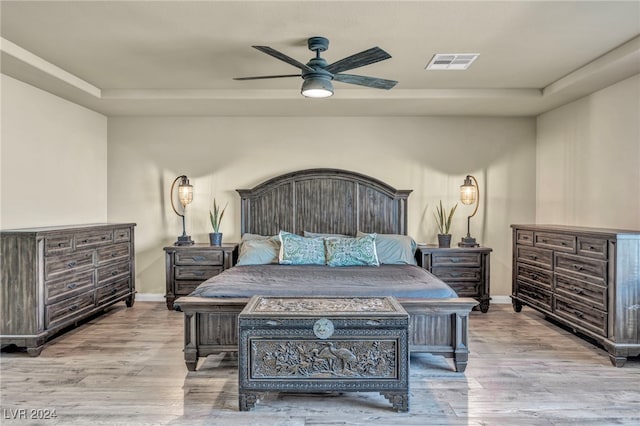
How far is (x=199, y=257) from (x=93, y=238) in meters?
1.17

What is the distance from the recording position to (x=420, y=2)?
2.47 m

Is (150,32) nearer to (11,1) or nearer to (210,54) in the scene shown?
(210,54)

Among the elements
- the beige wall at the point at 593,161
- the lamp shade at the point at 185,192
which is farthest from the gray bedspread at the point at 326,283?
the beige wall at the point at 593,161

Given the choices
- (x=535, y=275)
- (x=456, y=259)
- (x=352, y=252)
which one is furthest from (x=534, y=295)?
(x=352, y=252)

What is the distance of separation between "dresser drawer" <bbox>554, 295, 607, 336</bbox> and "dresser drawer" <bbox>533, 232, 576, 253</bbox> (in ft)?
1.69

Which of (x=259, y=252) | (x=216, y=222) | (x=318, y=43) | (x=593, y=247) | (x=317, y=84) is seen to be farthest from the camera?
(x=216, y=222)

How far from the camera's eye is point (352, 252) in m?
4.11

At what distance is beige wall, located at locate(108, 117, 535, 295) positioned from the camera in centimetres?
520

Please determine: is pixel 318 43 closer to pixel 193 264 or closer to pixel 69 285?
pixel 193 264

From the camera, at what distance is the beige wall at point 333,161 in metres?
5.20

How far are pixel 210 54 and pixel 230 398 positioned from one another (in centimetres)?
283

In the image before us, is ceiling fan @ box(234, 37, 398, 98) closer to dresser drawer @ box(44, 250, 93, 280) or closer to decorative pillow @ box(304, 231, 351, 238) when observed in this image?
decorative pillow @ box(304, 231, 351, 238)

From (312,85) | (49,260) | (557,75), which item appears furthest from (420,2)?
(49,260)

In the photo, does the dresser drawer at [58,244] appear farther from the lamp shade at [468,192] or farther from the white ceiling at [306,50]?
the lamp shade at [468,192]
